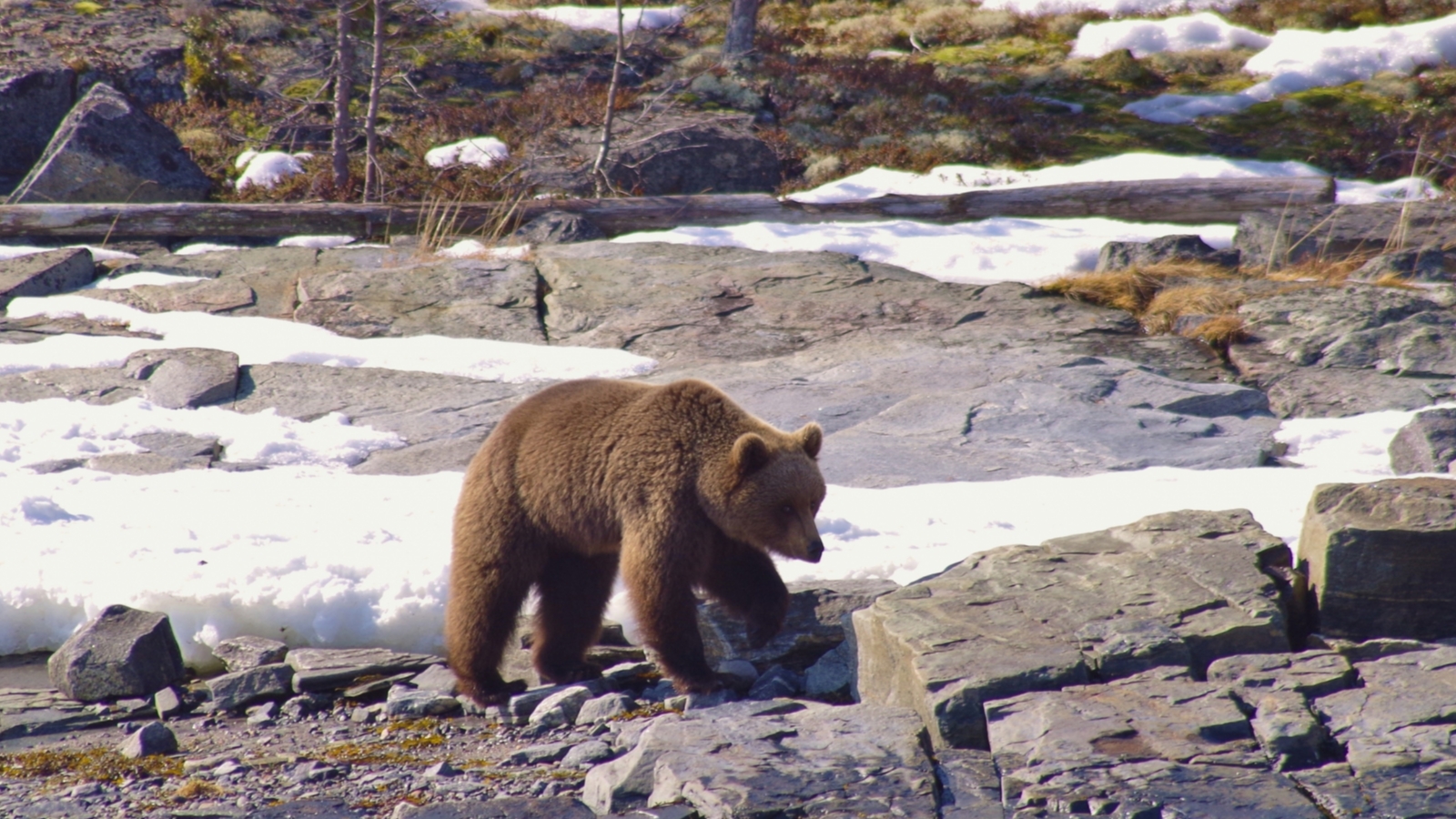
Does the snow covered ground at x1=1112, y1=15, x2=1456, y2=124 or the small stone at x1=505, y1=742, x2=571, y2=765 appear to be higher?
the snow covered ground at x1=1112, y1=15, x2=1456, y2=124

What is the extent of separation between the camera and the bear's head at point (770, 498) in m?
4.84

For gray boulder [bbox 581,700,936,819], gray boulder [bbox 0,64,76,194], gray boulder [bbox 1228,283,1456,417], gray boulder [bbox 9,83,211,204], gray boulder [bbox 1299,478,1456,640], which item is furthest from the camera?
gray boulder [bbox 0,64,76,194]

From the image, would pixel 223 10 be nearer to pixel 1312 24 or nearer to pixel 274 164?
pixel 274 164

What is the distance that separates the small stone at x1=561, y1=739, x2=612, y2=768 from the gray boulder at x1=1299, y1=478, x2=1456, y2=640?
2.87 m

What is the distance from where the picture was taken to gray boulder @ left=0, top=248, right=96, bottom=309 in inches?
477

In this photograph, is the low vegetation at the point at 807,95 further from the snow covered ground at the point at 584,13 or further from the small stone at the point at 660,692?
the small stone at the point at 660,692

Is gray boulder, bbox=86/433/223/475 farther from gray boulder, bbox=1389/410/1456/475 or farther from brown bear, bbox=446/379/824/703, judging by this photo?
gray boulder, bbox=1389/410/1456/475

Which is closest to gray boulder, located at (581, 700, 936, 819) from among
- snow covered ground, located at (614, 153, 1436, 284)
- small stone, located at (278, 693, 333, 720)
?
small stone, located at (278, 693, 333, 720)

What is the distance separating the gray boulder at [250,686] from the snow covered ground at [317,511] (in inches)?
23.9

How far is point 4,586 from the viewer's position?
5.90 meters

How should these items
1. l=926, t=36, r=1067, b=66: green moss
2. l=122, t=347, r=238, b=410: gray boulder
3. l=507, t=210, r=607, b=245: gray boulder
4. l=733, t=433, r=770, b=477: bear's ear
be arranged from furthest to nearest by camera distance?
l=926, t=36, r=1067, b=66: green moss < l=507, t=210, r=607, b=245: gray boulder < l=122, t=347, r=238, b=410: gray boulder < l=733, t=433, r=770, b=477: bear's ear

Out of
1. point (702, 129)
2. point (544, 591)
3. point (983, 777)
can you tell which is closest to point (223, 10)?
point (702, 129)

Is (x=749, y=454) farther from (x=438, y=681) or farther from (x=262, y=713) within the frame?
(x=262, y=713)

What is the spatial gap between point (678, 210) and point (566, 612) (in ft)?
33.1
